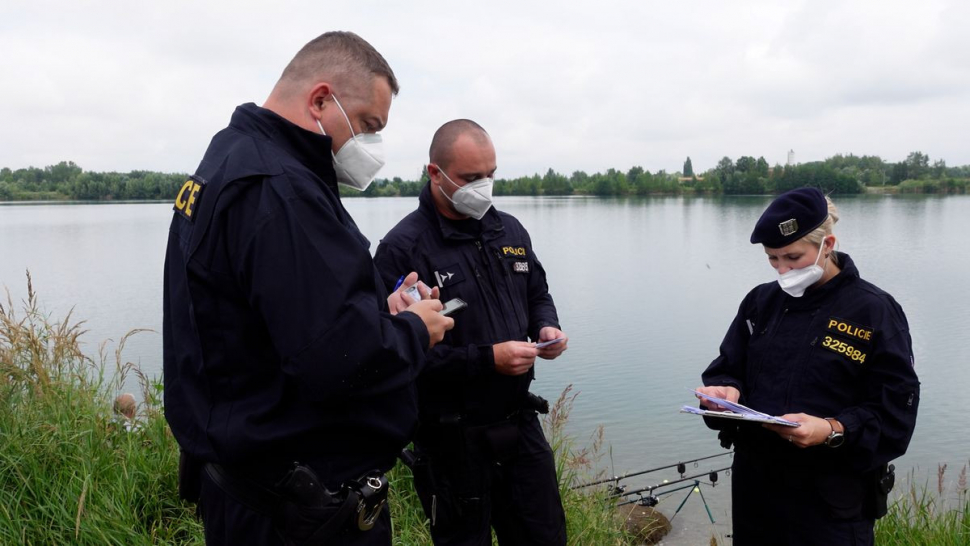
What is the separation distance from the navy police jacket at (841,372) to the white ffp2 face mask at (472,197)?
131cm

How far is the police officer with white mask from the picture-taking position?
1623mm

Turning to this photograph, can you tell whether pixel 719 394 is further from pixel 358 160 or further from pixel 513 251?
pixel 358 160

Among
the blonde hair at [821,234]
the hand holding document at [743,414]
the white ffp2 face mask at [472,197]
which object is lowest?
the hand holding document at [743,414]

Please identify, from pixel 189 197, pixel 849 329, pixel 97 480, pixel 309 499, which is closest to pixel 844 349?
pixel 849 329

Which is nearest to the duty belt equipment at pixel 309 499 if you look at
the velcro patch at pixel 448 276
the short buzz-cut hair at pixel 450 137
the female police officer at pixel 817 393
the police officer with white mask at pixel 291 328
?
the police officer with white mask at pixel 291 328

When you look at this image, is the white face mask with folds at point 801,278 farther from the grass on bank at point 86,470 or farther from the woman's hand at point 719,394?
the grass on bank at point 86,470

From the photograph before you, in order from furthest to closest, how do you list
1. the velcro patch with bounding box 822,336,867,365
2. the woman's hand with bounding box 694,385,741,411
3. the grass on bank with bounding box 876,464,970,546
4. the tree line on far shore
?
the tree line on far shore < the grass on bank with bounding box 876,464,970,546 < the woman's hand with bounding box 694,385,741,411 < the velcro patch with bounding box 822,336,867,365

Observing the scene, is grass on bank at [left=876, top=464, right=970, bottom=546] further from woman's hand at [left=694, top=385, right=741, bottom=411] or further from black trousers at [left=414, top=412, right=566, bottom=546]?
black trousers at [left=414, top=412, right=566, bottom=546]

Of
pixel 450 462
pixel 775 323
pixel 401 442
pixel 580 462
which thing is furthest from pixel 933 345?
pixel 401 442

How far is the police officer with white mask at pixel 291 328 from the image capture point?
63.9 inches

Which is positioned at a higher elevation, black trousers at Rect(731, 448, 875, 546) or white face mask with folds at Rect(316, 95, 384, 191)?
white face mask with folds at Rect(316, 95, 384, 191)

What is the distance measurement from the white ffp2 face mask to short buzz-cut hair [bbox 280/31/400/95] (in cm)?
114

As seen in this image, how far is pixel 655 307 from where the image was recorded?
44.8ft

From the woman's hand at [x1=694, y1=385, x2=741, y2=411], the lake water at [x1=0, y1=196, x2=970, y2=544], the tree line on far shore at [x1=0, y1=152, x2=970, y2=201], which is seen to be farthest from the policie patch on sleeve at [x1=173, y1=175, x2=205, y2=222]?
the tree line on far shore at [x1=0, y1=152, x2=970, y2=201]
